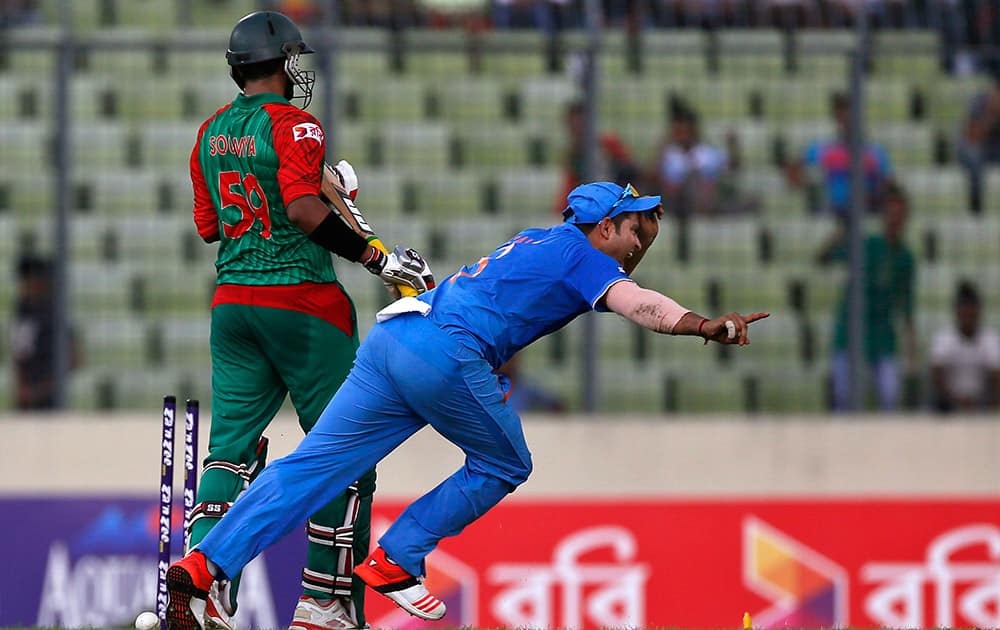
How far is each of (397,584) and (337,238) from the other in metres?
1.27

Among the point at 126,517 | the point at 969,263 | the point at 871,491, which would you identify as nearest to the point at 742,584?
the point at 871,491

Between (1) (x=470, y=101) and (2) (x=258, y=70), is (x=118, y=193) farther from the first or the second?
(2) (x=258, y=70)

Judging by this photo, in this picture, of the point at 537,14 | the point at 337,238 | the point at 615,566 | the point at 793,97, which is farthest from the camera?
the point at 537,14

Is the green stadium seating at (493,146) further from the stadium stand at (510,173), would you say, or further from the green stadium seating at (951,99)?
the green stadium seating at (951,99)

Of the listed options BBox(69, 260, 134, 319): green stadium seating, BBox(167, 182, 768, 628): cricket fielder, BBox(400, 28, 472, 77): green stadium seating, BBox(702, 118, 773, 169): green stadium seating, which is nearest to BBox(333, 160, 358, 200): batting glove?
BBox(167, 182, 768, 628): cricket fielder

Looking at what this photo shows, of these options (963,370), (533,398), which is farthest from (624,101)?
(963,370)

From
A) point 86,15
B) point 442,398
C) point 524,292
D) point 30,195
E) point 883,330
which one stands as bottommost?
point 442,398

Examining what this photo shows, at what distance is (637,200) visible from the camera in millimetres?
6391

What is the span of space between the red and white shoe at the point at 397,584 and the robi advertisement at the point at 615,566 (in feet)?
13.6

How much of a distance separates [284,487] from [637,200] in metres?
1.61

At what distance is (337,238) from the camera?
21.2ft

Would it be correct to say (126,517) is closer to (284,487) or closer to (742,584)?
(742,584)

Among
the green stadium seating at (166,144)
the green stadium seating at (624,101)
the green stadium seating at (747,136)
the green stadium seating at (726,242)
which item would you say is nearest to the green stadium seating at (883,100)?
the green stadium seating at (747,136)

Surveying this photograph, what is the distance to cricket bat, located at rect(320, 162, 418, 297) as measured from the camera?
6739 mm
